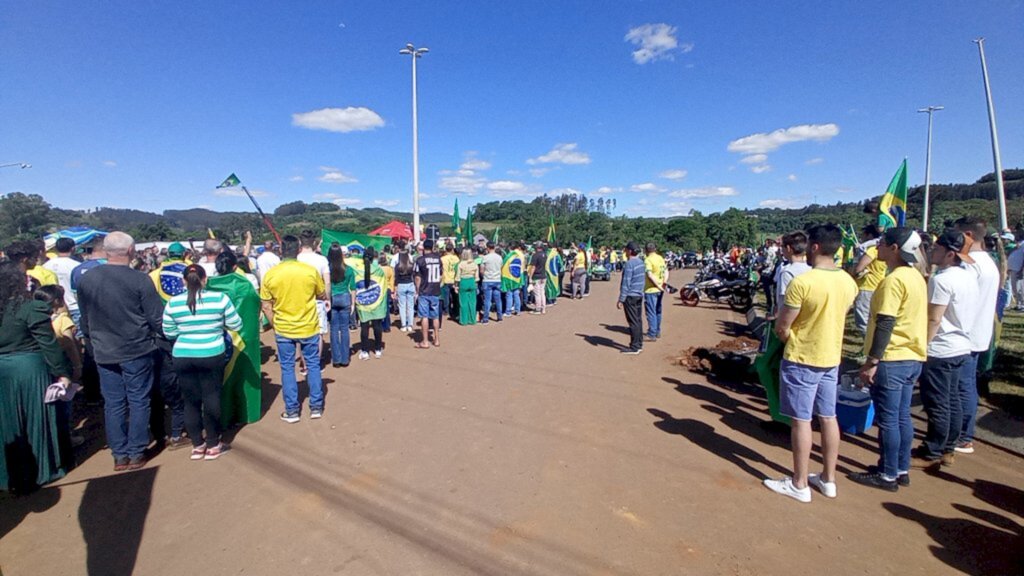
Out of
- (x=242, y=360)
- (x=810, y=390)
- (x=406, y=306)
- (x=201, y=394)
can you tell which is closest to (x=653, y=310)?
(x=406, y=306)

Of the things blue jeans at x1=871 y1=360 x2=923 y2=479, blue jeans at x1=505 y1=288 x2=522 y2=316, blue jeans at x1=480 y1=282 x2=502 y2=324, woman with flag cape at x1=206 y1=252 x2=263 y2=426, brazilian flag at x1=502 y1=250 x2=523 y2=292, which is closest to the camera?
blue jeans at x1=871 y1=360 x2=923 y2=479

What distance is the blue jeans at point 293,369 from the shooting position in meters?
4.94

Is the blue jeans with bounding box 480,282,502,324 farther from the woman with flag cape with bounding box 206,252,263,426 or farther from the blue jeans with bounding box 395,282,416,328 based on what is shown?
the woman with flag cape with bounding box 206,252,263,426

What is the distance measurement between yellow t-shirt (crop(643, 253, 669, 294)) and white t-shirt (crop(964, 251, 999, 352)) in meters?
Answer: 4.52

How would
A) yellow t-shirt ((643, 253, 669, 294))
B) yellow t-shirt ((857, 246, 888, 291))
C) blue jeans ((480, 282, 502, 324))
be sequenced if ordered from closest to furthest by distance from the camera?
yellow t-shirt ((857, 246, 888, 291))
yellow t-shirt ((643, 253, 669, 294))
blue jeans ((480, 282, 502, 324))

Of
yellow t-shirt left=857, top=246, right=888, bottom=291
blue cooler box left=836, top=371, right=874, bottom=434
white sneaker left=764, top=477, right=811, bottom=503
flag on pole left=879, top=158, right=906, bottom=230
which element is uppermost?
flag on pole left=879, top=158, right=906, bottom=230

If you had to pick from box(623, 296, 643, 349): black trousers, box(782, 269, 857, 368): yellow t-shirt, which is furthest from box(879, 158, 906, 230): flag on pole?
box(782, 269, 857, 368): yellow t-shirt

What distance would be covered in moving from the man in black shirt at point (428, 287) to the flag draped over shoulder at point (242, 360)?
11.6 ft

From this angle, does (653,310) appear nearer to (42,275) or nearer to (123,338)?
(123,338)

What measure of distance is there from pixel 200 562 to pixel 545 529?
224cm

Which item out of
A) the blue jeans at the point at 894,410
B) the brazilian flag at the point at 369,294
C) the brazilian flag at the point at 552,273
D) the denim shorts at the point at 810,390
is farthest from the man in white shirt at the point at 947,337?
the brazilian flag at the point at 552,273

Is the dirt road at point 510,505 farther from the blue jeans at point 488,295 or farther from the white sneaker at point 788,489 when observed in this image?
the blue jeans at point 488,295

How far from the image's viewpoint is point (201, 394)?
4234 mm

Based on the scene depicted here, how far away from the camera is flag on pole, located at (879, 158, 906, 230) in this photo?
260 inches
